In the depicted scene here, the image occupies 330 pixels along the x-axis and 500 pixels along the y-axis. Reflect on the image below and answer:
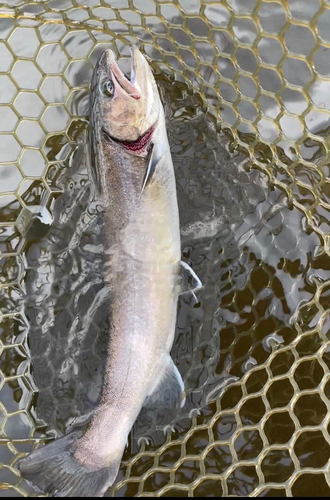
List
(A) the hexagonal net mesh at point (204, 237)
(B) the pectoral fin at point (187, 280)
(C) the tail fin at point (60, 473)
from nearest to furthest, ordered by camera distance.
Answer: (C) the tail fin at point (60, 473) < (B) the pectoral fin at point (187, 280) < (A) the hexagonal net mesh at point (204, 237)

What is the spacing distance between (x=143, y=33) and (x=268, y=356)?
1.41 metres

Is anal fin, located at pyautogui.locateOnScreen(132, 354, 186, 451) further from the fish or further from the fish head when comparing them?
the fish head

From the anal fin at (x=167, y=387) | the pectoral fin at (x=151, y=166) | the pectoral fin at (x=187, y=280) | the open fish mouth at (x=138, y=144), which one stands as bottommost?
the anal fin at (x=167, y=387)

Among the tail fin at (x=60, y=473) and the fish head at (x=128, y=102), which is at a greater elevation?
the fish head at (x=128, y=102)

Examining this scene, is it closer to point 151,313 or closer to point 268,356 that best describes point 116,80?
point 151,313

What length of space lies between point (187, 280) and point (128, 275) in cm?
22

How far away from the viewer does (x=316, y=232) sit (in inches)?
75.2

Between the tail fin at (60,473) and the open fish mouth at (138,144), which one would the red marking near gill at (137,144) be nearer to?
the open fish mouth at (138,144)

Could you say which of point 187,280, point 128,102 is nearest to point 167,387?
point 187,280

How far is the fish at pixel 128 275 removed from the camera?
159 cm

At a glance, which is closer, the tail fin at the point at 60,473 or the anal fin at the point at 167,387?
the tail fin at the point at 60,473

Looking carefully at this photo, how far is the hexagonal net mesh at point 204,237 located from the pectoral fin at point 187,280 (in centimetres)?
18

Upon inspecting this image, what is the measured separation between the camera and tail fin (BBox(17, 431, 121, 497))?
1.58 m

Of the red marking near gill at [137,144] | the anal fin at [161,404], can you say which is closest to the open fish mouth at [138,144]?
the red marking near gill at [137,144]
